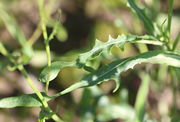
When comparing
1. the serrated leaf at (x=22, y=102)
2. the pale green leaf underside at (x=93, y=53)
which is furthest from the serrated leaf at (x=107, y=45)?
the serrated leaf at (x=22, y=102)

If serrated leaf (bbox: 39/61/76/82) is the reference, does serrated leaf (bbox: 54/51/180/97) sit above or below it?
below

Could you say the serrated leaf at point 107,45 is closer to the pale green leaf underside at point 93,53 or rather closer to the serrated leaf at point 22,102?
the pale green leaf underside at point 93,53

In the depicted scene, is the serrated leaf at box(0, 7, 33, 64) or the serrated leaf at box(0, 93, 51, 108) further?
the serrated leaf at box(0, 7, 33, 64)

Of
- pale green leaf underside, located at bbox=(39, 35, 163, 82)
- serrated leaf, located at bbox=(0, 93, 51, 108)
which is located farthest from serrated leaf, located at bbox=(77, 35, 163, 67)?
serrated leaf, located at bbox=(0, 93, 51, 108)

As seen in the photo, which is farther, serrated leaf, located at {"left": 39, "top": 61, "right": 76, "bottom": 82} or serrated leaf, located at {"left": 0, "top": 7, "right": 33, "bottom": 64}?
serrated leaf, located at {"left": 0, "top": 7, "right": 33, "bottom": 64}

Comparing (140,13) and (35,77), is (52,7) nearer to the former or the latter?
(35,77)

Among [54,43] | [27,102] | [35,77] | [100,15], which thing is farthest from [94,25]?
[27,102]

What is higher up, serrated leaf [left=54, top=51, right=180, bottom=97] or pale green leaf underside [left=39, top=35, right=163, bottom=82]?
pale green leaf underside [left=39, top=35, right=163, bottom=82]

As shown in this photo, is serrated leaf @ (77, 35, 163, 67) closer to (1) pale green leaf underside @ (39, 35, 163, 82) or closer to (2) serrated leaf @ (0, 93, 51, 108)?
(1) pale green leaf underside @ (39, 35, 163, 82)

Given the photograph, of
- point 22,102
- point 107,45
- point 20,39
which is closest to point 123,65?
point 107,45

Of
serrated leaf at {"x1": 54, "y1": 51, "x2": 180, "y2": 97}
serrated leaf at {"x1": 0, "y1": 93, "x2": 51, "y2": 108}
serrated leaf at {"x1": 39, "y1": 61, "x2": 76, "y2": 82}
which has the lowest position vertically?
serrated leaf at {"x1": 0, "y1": 93, "x2": 51, "y2": 108}
